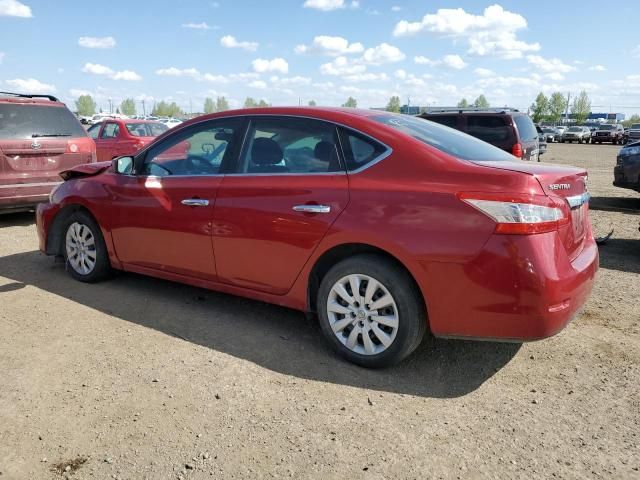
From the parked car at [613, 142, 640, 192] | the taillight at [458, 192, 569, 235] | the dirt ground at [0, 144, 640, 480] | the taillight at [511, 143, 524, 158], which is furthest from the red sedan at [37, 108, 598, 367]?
the taillight at [511, 143, 524, 158]

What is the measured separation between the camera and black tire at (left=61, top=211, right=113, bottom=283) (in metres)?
5.00

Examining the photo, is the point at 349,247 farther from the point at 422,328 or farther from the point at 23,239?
the point at 23,239

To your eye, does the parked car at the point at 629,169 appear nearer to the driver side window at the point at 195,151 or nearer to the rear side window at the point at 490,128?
the rear side window at the point at 490,128

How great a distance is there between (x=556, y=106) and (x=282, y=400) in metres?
108

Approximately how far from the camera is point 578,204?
11.1 feet

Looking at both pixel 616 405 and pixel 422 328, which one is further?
pixel 422 328

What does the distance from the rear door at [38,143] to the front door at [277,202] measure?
15.9 feet

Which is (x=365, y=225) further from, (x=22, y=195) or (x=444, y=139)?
(x=22, y=195)

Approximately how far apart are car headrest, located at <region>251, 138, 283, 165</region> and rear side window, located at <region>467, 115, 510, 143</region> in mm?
8643

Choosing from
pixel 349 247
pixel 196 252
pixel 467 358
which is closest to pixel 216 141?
pixel 196 252

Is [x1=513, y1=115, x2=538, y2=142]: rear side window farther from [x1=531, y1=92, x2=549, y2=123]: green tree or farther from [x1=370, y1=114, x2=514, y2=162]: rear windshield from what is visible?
[x1=531, y1=92, x2=549, y2=123]: green tree

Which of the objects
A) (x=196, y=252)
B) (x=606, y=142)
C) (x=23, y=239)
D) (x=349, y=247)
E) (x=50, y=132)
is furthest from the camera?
(x=606, y=142)

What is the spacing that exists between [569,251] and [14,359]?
360 centimetres

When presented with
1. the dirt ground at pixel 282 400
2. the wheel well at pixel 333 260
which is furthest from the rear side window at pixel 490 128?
the wheel well at pixel 333 260
